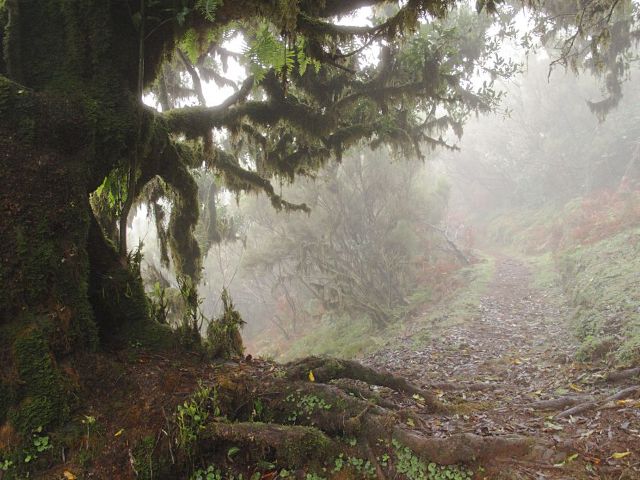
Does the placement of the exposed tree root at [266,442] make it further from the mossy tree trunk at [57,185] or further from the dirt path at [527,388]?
the dirt path at [527,388]

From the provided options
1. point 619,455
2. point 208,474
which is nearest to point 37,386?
point 208,474

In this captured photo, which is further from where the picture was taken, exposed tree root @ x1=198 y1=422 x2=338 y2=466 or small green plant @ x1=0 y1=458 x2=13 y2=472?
exposed tree root @ x1=198 y1=422 x2=338 y2=466

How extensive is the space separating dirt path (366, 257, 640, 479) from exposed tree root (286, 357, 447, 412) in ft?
0.99

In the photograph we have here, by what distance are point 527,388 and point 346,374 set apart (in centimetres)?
333

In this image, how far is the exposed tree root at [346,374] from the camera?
5.14 metres

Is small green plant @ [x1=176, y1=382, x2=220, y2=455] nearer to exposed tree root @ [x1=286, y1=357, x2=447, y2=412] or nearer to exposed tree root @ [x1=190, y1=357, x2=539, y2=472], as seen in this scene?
exposed tree root @ [x1=190, y1=357, x2=539, y2=472]

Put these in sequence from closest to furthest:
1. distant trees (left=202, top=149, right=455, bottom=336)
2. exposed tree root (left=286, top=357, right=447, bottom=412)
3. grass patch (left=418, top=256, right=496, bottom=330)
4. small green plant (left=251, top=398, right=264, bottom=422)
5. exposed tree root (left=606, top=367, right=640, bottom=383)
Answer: small green plant (left=251, top=398, right=264, bottom=422) < exposed tree root (left=286, top=357, right=447, bottom=412) < exposed tree root (left=606, top=367, right=640, bottom=383) < grass patch (left=418, top=256, right=496, bottom=330) < distant trees (left=202, top=149, right=455, bottom=336)

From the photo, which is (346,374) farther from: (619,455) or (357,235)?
(357,235)

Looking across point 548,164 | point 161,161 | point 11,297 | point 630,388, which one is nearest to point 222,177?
point 161,161

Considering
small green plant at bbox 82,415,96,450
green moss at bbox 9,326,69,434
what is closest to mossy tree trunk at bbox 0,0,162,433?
green moss at bbox 9,326,69,434

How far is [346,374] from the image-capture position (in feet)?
17.8

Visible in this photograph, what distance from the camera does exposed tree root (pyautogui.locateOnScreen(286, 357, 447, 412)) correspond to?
5137 mm

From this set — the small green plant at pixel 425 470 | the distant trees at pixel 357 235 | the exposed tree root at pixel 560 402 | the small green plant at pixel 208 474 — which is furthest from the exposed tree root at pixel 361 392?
the distant trees at pixel 357 235

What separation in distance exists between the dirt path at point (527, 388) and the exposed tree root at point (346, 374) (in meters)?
0.30
